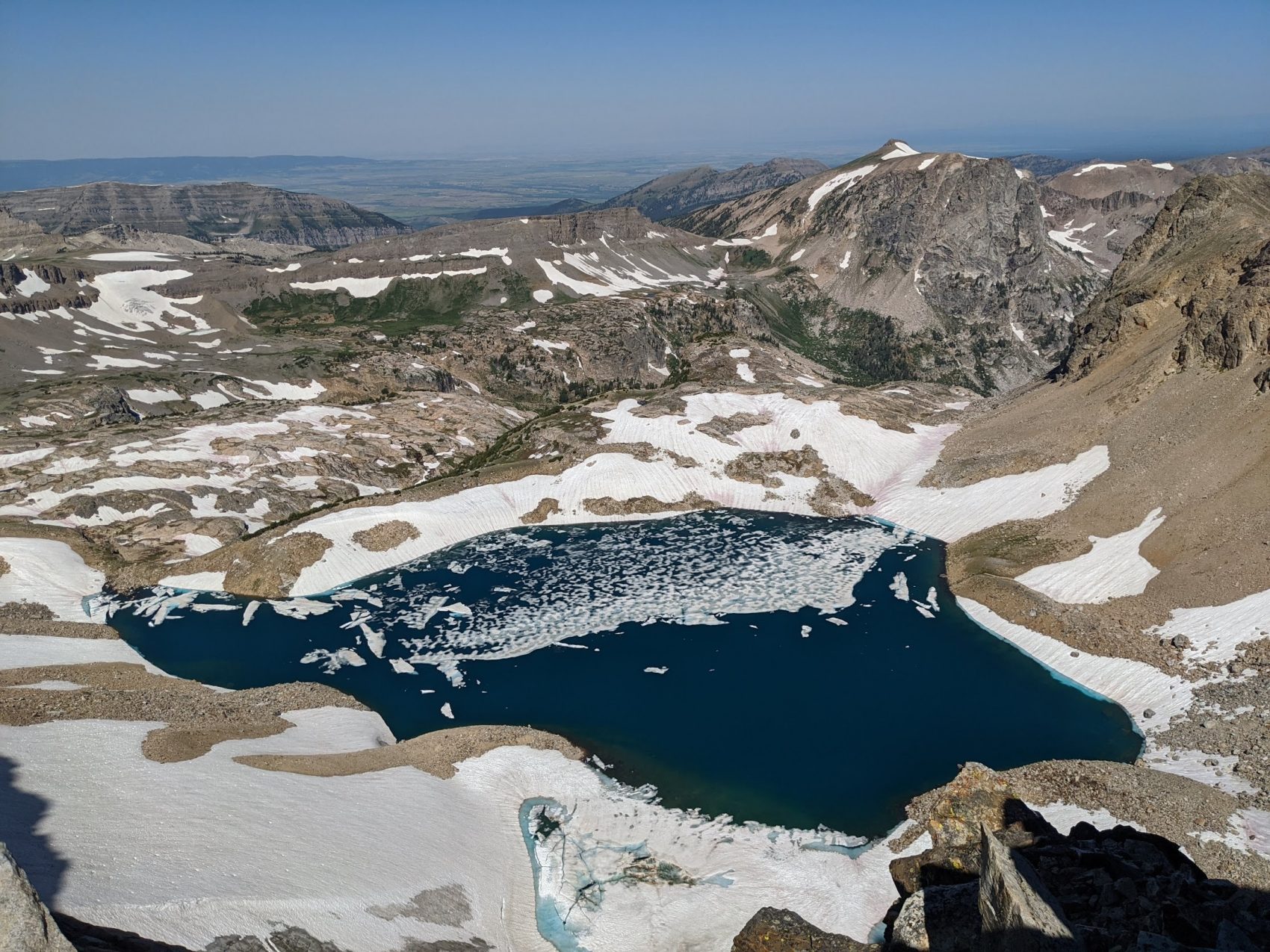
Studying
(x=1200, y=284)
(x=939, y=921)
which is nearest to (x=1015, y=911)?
(x=939, y=921)

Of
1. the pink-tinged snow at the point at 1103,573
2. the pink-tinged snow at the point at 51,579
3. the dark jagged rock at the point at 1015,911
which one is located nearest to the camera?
the dark jagged rock at the point at 1015,911

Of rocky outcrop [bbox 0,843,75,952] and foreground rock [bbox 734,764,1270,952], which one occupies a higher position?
rocky outcrop [bbox 0,843,75,952]

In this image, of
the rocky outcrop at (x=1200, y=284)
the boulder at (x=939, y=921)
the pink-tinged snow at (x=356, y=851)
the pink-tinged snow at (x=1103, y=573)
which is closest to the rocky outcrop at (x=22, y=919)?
the pink-tinged snow at (x=356, y=851)

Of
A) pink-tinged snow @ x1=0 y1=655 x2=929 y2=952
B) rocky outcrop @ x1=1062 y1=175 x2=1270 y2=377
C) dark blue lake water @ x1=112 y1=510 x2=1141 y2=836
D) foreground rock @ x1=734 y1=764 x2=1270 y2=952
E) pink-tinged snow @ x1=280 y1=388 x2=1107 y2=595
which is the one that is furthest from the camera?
pink-tinged snow @ x1=280 y1=388 x2=1107 y2=595

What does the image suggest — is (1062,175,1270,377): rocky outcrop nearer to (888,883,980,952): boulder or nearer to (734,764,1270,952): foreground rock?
(734,764,1270,952): foreground rock

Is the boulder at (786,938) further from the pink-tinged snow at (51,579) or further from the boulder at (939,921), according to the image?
the pink-tinged snow at (51,579)

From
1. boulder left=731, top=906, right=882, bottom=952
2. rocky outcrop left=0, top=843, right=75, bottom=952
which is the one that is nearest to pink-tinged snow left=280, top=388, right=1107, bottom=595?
boulder left=731, top=906, right=882, bottom=952

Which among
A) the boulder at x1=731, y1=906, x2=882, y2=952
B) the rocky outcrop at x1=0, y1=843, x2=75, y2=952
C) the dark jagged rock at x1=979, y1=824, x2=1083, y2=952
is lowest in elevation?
the boulder at x1=731, y1=906, x2=882, y2=952
